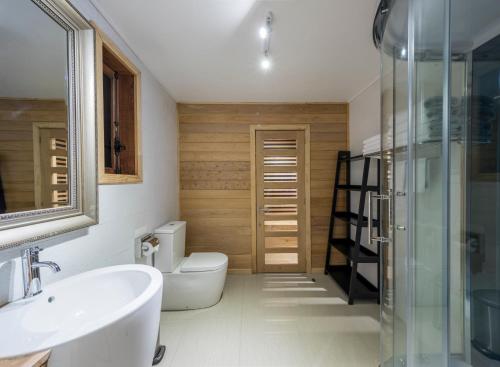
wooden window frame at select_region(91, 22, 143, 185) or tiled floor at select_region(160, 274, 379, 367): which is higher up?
wooden window frame at select_region(91, 22, 143, 185)

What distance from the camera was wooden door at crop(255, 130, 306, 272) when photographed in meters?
2.88

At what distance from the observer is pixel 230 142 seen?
2850 millimetres

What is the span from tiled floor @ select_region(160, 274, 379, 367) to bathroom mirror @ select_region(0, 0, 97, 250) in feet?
4.10

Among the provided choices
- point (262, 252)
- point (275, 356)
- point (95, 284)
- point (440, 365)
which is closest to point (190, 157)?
point (262, 252)

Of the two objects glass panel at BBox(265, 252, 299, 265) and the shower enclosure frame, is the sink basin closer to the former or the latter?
the shower enclosure frame

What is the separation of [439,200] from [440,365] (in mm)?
695

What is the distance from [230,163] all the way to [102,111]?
1659 millimetres

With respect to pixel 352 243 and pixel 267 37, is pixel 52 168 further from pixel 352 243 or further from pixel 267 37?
pixel 352 243

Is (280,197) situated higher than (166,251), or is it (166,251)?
(280,197)

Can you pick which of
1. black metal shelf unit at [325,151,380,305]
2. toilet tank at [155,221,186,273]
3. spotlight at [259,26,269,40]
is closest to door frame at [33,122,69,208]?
toilet tank at [155,221,186,273]

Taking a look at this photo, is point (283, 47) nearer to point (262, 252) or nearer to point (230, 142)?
point (230, 142)

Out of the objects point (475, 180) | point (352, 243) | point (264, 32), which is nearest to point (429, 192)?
point (475, 180)

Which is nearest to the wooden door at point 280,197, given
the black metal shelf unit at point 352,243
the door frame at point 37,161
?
the black metal shelf unit at point 352,243

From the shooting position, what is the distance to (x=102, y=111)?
1346 millimetres
